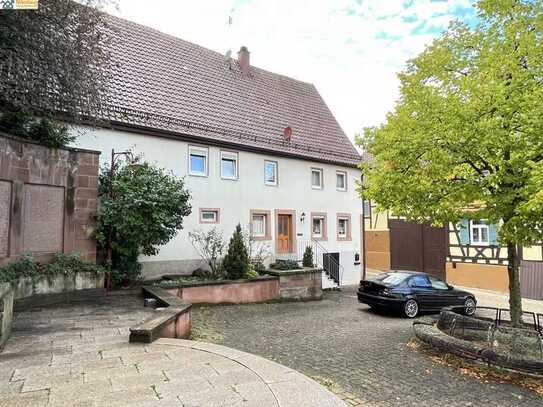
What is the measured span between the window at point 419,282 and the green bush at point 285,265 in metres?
5.18

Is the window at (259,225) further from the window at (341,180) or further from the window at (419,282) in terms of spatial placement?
the window at (419,282)

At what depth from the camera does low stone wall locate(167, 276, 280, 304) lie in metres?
11.8

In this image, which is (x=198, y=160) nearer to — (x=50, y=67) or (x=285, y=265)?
(x=285, y=265)

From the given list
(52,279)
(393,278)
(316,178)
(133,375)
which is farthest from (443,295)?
(52,279)

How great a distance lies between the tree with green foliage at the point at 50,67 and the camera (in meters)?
7.59

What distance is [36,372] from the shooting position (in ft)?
14.7

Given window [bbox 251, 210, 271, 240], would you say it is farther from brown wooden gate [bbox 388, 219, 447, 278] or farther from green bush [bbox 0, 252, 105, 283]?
brown wooden gate [bbox 388, 219, 447, 278]

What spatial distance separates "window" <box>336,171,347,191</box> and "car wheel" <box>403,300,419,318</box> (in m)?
9.32

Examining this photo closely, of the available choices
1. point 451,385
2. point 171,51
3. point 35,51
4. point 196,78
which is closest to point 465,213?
point 451,385

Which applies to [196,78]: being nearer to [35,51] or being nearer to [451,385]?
[35,51]

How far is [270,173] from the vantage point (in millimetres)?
17797

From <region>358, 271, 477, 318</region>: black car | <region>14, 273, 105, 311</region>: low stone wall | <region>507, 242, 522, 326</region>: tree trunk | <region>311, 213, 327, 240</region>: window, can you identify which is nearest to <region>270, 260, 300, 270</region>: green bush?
<region>311, 213, 327, 240</region>: window

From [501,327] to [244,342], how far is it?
513 cm

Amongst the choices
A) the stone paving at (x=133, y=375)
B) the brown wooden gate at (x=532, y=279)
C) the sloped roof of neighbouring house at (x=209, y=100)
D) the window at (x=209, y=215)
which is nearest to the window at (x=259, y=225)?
the window at (x=209, y=215)
